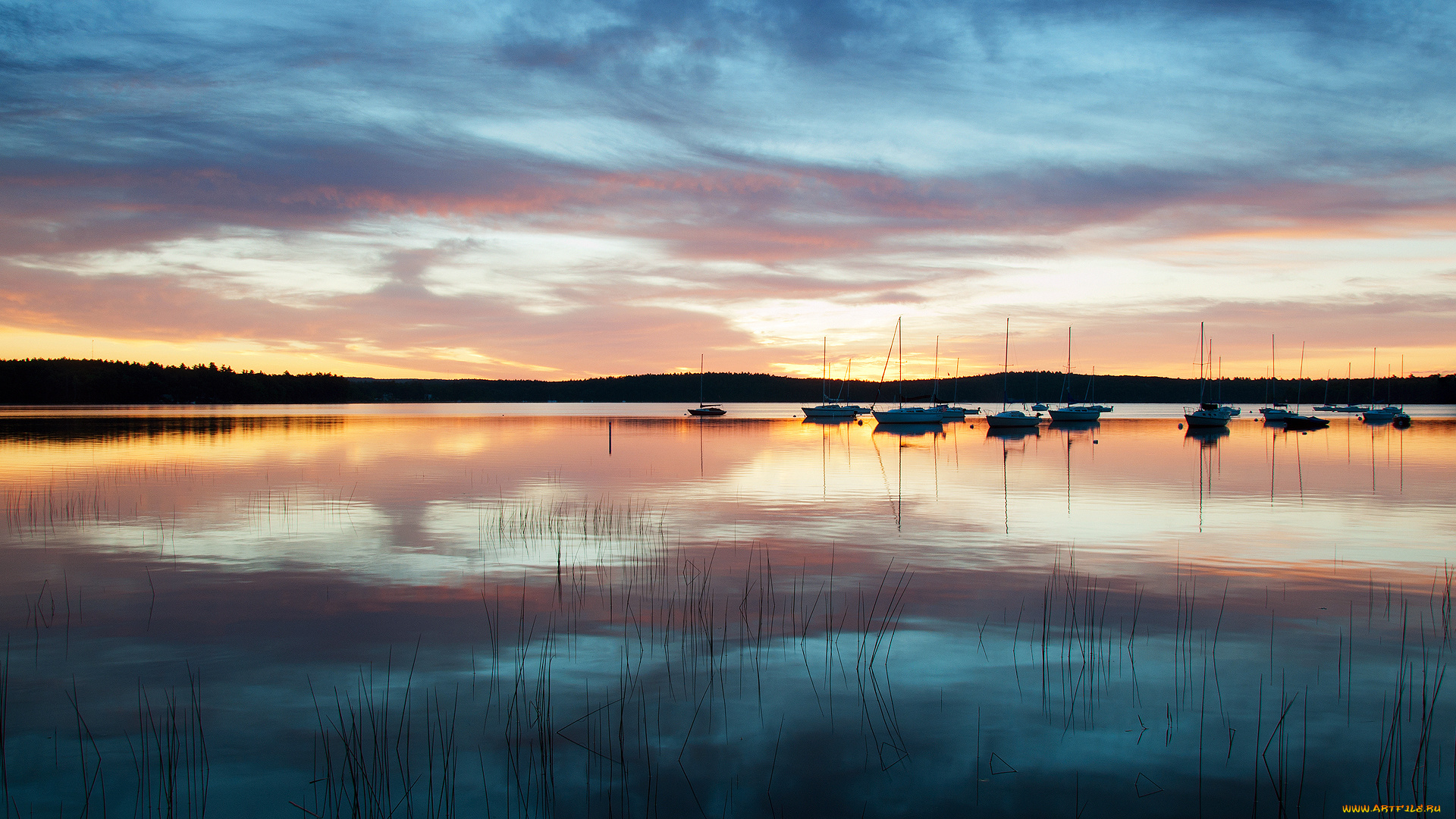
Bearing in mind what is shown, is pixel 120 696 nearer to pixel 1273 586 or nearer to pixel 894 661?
pixel 894 661

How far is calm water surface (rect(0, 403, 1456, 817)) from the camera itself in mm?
7371

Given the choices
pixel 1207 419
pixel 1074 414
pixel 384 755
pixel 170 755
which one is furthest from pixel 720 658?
pixel 1074 414

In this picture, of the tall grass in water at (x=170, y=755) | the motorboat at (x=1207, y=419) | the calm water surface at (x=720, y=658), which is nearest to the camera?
the tall grass in water at (x=170, y=755)

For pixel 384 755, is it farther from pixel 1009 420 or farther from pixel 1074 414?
pixel 1074 414

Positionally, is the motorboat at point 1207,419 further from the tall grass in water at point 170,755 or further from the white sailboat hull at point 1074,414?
the tall grass in water at point 170,755

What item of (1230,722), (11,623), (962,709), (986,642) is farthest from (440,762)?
(11,623)

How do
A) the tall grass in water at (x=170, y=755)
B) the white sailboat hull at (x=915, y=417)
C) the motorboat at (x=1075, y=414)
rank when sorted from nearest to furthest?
the tall grass in water at (x=170, y=755) < the white sailboat hull at (x=915, y=417) < the motorboat at (x=1075, y=414)

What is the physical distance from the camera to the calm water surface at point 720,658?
290 inches

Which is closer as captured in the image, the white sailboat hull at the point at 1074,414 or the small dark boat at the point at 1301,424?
the small dark boat at the point at 1301,424

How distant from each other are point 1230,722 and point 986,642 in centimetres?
301

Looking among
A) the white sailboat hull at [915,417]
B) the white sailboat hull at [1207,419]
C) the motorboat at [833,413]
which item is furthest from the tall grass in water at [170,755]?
the motorboat at [833,413]

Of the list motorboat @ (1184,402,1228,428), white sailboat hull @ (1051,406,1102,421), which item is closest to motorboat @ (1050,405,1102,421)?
white sailboat hull @ (1051,406,1102,421)

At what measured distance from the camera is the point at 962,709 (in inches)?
348

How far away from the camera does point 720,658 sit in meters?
10.5
